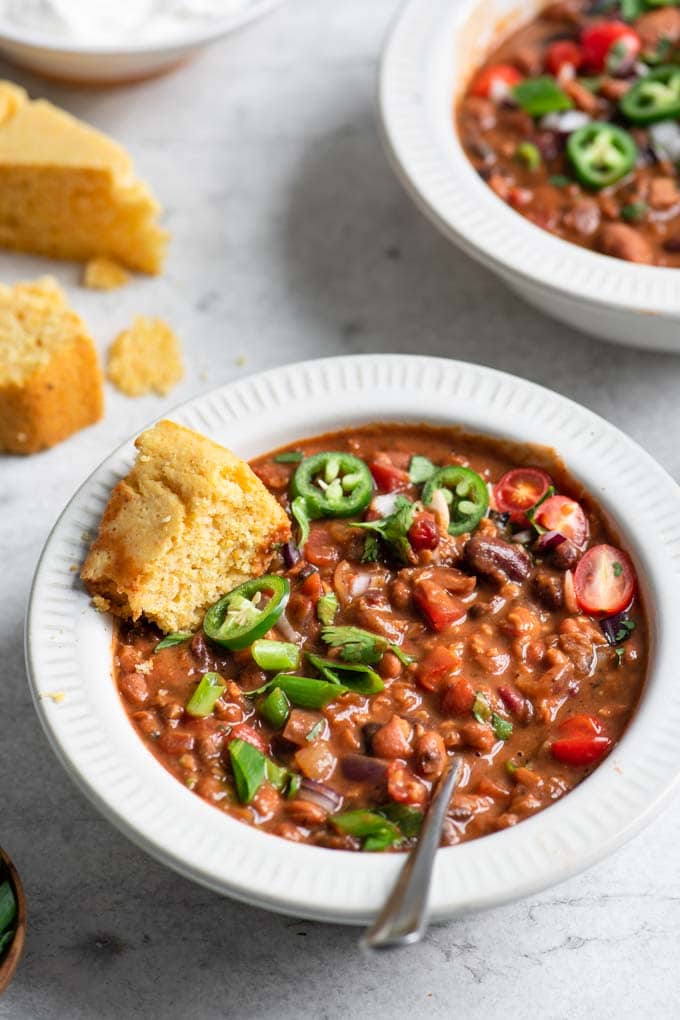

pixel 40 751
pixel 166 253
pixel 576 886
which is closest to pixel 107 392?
pixel 166 253

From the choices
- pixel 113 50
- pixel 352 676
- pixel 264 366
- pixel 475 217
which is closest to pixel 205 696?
pixel 352 676

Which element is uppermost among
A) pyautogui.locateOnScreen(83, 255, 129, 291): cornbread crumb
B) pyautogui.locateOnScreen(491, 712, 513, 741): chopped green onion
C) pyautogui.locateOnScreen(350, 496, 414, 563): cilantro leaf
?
pyautogui.locateOnScreen(350, 496, 414, 563): cilantro leaf

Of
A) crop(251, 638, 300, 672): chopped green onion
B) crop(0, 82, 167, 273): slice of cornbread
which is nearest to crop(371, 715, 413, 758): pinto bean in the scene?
crop(251, 638, 300, 672): chopped green onion

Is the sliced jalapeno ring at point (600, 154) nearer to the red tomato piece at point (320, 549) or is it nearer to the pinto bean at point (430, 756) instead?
the red tomato piece at point (320, 549)

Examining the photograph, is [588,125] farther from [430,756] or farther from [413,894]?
[413,894]

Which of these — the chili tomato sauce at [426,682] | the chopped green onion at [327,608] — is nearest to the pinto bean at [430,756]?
the chili tomato sauce at [426,682]

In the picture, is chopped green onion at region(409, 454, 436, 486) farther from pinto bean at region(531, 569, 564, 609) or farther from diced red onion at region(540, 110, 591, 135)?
diced red onion at region(540, 110, 591, 135)
